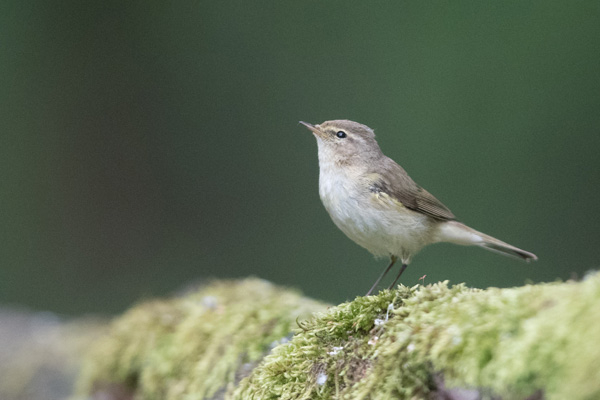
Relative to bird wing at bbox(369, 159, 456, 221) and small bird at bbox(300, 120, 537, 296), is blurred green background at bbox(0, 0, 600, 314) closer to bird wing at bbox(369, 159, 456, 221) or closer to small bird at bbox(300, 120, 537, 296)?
small bird at bbox(300, 120, 537, 296)

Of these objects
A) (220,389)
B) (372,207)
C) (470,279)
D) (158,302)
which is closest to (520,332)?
(220,389)

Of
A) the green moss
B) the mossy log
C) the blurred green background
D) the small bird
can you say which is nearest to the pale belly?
the small bird

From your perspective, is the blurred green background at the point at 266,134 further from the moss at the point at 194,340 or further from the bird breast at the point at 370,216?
the bird breast at the point at 370,216

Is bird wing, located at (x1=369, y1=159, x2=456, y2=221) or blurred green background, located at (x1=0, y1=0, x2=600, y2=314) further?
blurred green background, located at (x1=0, y1=0, x2=600, y2=314)

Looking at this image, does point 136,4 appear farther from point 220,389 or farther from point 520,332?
point 520,332

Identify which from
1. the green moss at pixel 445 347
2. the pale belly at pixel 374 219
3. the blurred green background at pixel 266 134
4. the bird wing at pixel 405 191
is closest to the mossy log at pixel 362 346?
the green moss at pixel 445 347
